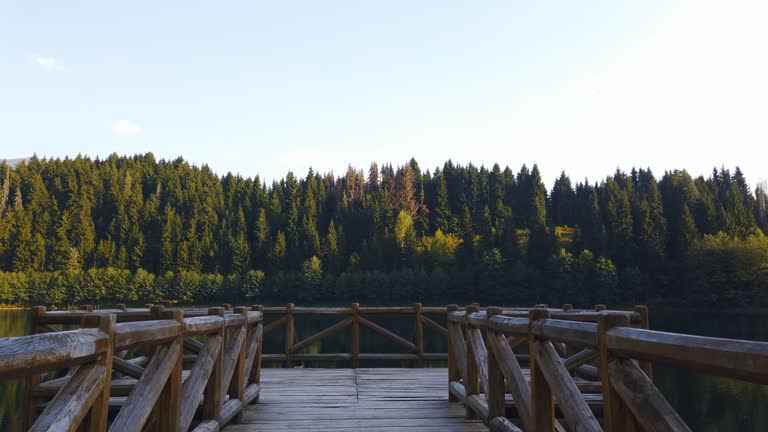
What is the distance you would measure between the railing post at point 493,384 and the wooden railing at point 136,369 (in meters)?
2.41

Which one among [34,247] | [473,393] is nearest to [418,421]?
[473,393]

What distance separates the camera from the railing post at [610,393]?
2.62 meters

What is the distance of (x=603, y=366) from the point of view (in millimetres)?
2773

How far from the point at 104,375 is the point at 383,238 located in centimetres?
8142

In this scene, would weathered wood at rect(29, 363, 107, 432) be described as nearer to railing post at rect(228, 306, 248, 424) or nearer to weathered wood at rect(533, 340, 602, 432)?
weathered wood at rect(533, 340, 602, 432)

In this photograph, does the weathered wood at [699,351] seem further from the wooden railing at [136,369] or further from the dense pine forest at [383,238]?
the dense pine forest at [383,238]

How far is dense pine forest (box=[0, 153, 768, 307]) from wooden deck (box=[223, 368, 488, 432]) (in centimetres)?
6110

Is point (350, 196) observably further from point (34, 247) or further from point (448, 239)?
point (34, 247)

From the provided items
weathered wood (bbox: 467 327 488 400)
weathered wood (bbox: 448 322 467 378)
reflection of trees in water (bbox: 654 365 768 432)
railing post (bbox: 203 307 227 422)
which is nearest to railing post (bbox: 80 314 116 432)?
railing post (bbox: 203 307 227 422)

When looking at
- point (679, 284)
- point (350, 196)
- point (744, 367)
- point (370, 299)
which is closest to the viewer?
point (744, 367)

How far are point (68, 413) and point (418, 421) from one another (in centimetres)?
402

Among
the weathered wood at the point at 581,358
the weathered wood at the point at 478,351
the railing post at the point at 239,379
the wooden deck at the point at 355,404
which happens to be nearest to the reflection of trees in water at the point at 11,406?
the wooden deck at the point at 355,404

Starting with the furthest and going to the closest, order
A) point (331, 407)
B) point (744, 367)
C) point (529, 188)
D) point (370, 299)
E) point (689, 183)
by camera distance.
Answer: point (529, 188), point (689, 183), point (370, 299), point (331, 407), point (744, 367)

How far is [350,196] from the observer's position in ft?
346
